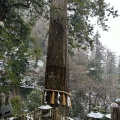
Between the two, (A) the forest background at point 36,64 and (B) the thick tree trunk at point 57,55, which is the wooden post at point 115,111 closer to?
(B) the thick tree trunk at point 57,55

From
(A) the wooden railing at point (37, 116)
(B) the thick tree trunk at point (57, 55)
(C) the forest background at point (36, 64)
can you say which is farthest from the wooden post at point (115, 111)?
(C) the forest background at point (36, 64)

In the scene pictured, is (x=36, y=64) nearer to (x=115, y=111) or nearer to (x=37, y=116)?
(x=115, y=111)

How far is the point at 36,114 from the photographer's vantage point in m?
3.25

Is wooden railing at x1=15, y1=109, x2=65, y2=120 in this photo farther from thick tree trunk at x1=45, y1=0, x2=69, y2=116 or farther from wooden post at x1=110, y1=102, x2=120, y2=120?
wooden post at x1=110, y1=102, x2=120, y2=120

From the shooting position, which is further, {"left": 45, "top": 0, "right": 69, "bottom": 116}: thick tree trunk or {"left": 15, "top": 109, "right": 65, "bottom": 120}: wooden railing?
{"left": 45, "top": 0, "right": 69, "bottom": 116}: thick tree trunk

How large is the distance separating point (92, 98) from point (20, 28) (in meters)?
9.64

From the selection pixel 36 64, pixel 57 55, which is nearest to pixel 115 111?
pixel 57 55

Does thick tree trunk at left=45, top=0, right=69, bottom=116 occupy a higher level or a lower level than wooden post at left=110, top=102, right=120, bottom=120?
higher

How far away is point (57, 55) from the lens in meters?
4.19

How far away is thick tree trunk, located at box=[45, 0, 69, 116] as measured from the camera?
4.04 meters

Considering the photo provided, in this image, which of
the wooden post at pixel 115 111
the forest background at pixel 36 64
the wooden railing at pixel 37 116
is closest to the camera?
the wooden railing at pixel 37 116

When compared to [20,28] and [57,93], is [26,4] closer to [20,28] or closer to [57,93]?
[20,28]

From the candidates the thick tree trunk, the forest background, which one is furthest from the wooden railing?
the forest background

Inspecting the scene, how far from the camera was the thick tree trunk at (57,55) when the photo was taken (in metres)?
4.04
